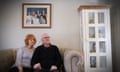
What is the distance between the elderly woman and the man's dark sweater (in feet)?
0.44

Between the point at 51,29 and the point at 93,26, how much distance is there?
0.94m

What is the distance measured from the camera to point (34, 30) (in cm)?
368

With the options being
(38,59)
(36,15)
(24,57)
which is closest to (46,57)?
(38,59)

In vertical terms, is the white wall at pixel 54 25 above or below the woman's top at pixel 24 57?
above

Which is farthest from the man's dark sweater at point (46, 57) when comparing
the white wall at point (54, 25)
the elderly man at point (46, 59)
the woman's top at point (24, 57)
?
the white wall at point (54, 25)

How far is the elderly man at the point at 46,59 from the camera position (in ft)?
9.12

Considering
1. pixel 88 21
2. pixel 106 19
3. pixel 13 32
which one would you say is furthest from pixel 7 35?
pixel 106 19

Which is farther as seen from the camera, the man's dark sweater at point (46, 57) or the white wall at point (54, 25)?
the white wall at point (54, 25)

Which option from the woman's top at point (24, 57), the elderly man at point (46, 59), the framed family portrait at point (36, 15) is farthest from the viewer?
the framed family portrait at point (36, 15)

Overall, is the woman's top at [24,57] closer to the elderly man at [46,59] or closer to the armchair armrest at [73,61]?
the elderly man at [46,59]

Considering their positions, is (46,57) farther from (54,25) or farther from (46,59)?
(54,25)

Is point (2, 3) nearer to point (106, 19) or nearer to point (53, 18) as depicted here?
point (53, 18)

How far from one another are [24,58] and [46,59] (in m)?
0.40

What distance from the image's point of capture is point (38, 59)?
2.89 m
